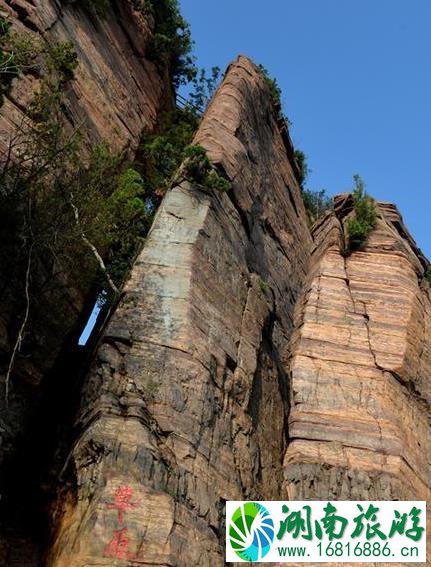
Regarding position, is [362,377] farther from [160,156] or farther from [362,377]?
[160,156]

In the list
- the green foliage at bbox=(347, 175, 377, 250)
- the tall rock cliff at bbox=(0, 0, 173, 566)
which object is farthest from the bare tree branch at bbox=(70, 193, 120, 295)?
the green foliage at bbox=(347, 175, 377, 250)

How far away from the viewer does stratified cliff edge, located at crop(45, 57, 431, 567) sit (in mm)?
9492

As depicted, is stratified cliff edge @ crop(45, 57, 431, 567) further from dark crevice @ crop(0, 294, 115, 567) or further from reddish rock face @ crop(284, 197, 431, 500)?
dark crevice @ crop(0, 294, 115, 567)

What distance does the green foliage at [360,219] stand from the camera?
18.2 meters

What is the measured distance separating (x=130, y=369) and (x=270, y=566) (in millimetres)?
3766

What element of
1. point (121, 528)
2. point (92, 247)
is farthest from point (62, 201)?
point (121, 528)

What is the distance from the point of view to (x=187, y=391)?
11047mm

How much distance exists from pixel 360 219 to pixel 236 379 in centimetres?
799

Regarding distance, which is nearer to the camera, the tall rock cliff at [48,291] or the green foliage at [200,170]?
the tall rock cliff at [48,291]

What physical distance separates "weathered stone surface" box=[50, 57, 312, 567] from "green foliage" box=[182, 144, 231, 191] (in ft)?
1.05

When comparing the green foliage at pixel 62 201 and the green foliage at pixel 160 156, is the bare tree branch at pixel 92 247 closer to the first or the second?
the green foliage at pixel 62 201

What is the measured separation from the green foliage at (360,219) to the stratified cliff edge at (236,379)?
34 centimetres

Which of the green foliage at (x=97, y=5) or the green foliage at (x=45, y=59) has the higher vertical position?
the green foliage at (x=97, y=5)

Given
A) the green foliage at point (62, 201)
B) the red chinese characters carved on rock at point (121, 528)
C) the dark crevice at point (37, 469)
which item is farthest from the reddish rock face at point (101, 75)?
the red chinese characters carved on rock at point (121, 528)
